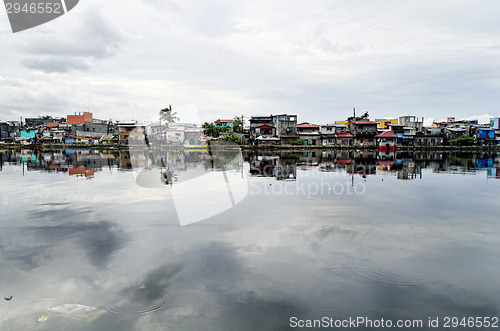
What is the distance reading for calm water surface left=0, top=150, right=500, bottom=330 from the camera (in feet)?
17.1

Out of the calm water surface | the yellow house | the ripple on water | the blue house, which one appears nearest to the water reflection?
the calm water surface

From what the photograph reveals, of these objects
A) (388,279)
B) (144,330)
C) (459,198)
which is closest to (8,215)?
(144,330)

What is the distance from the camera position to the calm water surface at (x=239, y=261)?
5203mm

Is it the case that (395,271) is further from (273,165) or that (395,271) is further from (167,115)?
(167,115)

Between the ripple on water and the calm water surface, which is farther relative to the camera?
the ripple on water

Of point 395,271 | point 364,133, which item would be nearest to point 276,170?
point 395,271

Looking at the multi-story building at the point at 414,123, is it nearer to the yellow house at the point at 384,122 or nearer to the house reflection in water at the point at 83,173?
the yellow house at the point at 384,122

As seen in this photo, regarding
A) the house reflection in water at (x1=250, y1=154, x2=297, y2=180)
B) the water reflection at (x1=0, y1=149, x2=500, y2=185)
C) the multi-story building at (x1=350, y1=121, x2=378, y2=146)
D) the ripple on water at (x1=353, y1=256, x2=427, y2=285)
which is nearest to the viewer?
the ripple on water at (x1=353, y1=256, x2=427, y2=285)

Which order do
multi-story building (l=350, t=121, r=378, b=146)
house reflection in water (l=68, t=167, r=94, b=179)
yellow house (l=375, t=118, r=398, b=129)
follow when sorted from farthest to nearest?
yellow house (l=375, t=118, r=398, b=129)
multi-story building (l=350, t=121, r=378, b=146)
house reflection in water (l=68, t=167, r=94, b=179)

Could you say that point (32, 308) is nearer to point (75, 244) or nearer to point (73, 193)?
point (75, 244)

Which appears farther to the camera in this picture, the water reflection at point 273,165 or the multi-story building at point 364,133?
the multi-story building at point 364,133

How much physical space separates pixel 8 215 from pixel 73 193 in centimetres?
437

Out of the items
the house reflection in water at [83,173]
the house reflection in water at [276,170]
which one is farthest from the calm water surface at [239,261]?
the house reflection in water at [276,170]

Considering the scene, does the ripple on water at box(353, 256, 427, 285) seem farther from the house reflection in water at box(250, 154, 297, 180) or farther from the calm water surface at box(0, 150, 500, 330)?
the house reflection in water at box(250, 154, 297, 180)
